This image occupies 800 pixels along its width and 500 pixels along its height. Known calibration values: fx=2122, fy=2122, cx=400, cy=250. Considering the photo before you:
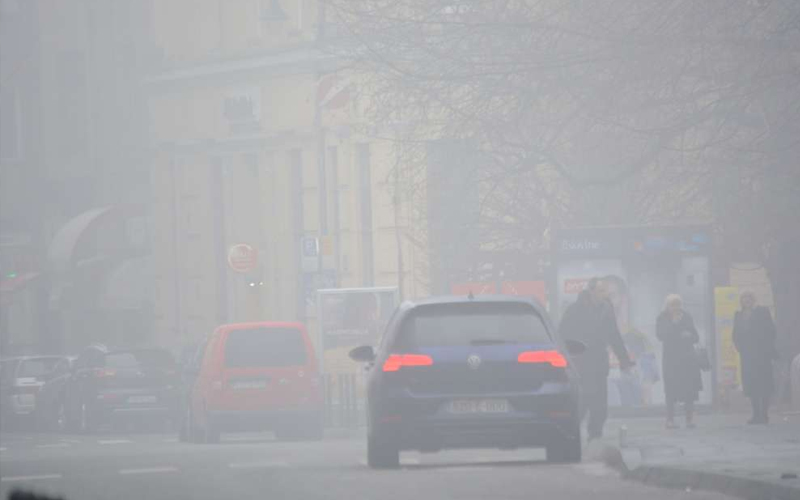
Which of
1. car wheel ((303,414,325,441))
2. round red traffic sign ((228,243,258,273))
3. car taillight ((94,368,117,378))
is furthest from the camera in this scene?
round red traffic sign ((228,243,258,273))

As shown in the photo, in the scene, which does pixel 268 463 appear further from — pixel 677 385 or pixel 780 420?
pixel 780 420

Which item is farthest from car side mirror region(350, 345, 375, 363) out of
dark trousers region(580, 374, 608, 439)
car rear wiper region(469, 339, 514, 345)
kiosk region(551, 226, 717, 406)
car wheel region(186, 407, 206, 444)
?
car wheel region(186, 407, 206, 444)

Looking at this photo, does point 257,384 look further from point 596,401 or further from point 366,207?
point 366,207

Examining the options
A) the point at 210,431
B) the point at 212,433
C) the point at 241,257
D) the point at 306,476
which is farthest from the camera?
the point at 241,257

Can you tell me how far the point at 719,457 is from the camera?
18.6m

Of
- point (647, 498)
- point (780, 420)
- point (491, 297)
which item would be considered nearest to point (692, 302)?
point (780, 420)

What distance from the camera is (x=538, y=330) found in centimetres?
1817

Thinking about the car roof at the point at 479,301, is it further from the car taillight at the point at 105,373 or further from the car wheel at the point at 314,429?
the car taillight at the point at 105,373

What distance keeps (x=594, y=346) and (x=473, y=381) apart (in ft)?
15.3

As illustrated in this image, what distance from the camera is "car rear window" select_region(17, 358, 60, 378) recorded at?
45.5 m

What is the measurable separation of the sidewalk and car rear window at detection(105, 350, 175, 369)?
14609 mm

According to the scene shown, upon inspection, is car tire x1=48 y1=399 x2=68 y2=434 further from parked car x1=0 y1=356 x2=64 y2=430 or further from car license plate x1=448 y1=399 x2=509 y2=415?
car license plate x1=448 y1=399 x2=509 y2=415

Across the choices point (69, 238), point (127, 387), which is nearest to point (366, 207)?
point (69, 238)

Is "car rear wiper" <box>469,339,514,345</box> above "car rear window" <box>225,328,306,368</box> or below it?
above
